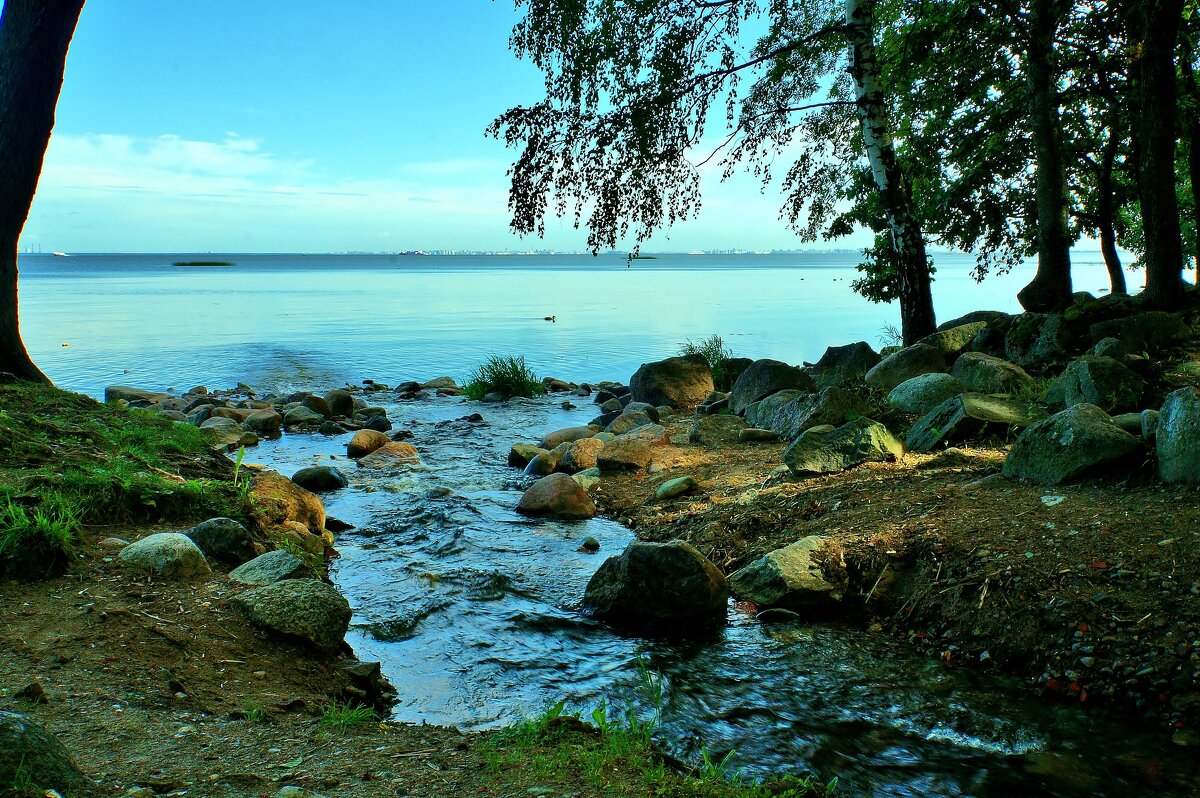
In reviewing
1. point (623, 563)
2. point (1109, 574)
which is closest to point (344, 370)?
point (623, 563)

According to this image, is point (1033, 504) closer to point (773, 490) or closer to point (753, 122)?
point (773, 490)

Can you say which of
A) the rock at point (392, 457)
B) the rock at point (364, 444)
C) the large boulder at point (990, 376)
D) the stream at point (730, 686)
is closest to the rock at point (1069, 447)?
the stream at point (730, 686)

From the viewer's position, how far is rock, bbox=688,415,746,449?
10812 mm

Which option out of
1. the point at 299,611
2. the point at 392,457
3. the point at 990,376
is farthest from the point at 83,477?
the point at 990,376

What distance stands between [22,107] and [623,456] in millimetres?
8714

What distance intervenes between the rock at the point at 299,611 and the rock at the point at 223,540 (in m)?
0.92

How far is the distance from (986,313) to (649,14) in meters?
7.39

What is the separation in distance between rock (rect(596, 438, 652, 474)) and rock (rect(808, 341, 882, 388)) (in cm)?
404

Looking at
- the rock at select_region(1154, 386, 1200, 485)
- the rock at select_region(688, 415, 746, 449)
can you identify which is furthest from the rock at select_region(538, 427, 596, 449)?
the rock at select_region(1154, 386, 1200, 485)

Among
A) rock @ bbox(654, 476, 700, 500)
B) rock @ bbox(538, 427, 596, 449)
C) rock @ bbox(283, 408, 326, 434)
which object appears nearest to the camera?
rock @ bbox(654, 476, 700, 500)

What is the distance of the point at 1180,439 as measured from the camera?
18.3 feet

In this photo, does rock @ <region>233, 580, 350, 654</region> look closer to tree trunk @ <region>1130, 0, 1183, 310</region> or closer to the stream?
the stream

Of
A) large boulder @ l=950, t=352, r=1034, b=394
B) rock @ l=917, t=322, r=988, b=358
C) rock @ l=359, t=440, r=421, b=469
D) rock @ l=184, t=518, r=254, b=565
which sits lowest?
rock @ l=359, t=440, r=421, b=469

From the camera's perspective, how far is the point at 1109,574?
4.82m
